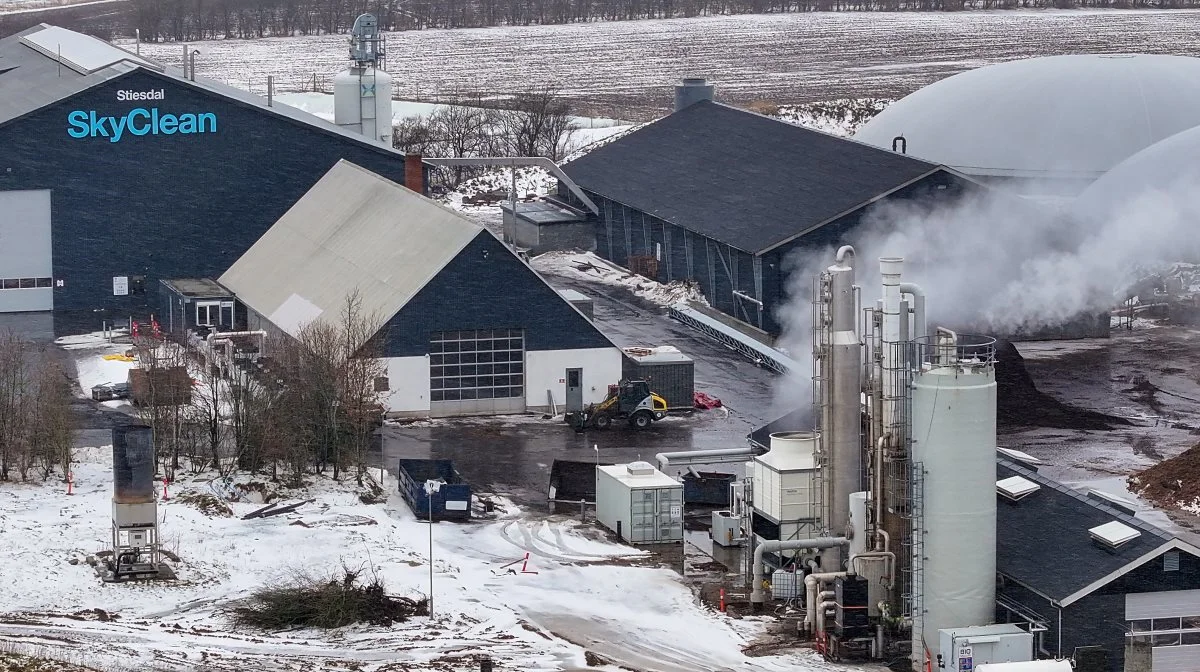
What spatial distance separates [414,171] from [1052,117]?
25.9 m

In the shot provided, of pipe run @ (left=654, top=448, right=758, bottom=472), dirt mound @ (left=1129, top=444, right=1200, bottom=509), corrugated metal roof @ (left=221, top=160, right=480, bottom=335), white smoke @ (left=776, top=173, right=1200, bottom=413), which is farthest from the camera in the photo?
white smoke @ (left=776, top=173, right=1200, bottom=413)

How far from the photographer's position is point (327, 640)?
34281 millimetres

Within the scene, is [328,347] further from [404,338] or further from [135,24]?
[135,24]

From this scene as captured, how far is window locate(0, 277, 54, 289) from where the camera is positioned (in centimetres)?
6581

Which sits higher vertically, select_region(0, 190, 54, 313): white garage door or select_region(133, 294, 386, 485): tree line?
select_region(0, 190, 54, 313): white garage door

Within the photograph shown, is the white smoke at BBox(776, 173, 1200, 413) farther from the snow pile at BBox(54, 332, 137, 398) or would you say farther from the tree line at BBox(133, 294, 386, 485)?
the snow pile at BBox(54, 332, 137, 398)

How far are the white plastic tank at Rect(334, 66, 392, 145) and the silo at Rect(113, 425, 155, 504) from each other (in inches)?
1470

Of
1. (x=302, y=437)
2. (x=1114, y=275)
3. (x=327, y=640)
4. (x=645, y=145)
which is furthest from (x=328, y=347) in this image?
(x=645, y=145)

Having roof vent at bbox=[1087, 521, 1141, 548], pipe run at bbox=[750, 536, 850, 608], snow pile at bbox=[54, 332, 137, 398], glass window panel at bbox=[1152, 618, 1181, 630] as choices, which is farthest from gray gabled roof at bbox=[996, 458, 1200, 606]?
snow pile at bbox=[54, 332, 137, 398]

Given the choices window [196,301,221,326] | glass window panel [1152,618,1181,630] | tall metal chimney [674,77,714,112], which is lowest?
glass window panel [1152,618,1181,630]

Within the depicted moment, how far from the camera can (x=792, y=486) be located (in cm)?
3853

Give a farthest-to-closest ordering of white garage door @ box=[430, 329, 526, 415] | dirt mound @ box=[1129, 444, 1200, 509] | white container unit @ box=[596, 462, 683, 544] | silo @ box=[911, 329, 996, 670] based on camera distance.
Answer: white garage door @ box=[430, 329, 526, 415] < dirt mound @ box=[1129, 444, 1200, 509] < white container unit @ box=[596, 462, 683, 544] < silo @ box=[911, 329, 996, 670]

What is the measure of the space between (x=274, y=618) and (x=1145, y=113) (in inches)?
2020

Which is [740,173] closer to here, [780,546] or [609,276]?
[609,276]
